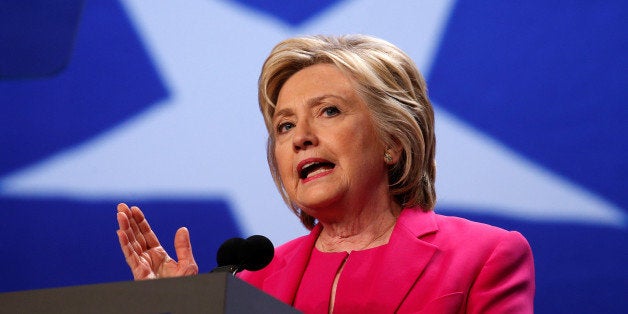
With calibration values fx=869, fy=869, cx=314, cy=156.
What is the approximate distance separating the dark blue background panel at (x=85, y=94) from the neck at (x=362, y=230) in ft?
3.01

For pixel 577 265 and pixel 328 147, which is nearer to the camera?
pixel 328 147

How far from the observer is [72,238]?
265cm

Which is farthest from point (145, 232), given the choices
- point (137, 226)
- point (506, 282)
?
point (506, 282)

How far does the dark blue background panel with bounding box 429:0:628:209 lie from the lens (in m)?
2.43

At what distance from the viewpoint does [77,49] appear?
277cm

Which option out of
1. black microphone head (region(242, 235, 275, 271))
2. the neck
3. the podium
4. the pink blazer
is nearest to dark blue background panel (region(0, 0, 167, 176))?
the neck

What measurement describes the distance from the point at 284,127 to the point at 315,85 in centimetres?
13

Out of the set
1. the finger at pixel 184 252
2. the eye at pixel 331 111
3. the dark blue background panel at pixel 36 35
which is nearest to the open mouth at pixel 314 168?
the eye at pixel 331 111

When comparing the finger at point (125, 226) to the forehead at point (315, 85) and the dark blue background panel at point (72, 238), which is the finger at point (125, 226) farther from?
the dark blue background panel at point (72, 238)

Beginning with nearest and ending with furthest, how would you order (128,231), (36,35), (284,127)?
(128,231) → (284,127) → (36,35)

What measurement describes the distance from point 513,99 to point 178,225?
3.49 feet

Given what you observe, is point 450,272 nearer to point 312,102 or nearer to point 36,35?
point 312,102

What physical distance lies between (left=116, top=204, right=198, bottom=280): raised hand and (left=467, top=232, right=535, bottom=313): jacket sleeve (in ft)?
1.94

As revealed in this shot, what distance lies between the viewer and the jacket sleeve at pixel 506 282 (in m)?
1.71
